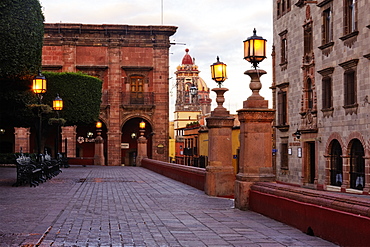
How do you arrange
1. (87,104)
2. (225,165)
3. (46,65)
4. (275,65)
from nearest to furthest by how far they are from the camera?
(225,165), (275,65), (87,104), (46,65)

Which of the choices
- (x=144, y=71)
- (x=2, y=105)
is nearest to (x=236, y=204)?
(x=2, y=105)

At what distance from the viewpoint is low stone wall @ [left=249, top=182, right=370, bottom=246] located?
7.07 meters

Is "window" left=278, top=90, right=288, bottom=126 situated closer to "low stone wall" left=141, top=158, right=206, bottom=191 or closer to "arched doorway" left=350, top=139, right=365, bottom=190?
"low stone wall" left=141, top=158, right=206, bottom=191

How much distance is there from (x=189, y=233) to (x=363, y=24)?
729 inches

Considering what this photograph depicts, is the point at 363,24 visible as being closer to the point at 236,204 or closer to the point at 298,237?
the point at 236,204

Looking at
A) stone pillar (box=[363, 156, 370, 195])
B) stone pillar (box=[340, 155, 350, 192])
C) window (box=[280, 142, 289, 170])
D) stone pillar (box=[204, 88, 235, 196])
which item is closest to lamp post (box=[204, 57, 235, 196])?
stone pillar (box=[204, 88, 235, 196])

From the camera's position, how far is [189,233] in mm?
8766

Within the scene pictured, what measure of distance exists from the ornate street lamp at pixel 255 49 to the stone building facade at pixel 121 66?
4093cm

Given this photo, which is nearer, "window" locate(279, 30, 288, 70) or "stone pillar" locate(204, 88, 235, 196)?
"stone pillar" locate(204, 88, 235, 196)

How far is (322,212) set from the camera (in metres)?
8.11

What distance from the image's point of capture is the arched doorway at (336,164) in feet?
90.1

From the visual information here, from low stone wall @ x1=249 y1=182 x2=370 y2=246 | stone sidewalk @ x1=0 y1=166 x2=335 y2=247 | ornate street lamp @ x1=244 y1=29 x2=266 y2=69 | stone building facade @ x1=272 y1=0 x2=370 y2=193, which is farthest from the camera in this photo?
stone building facade @ x1=272 y1=0 x2=370 y2=193

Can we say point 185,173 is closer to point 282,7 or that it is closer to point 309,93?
point 309,93

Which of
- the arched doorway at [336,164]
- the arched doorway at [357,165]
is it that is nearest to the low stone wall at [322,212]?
the arched doorway at [357,165]
